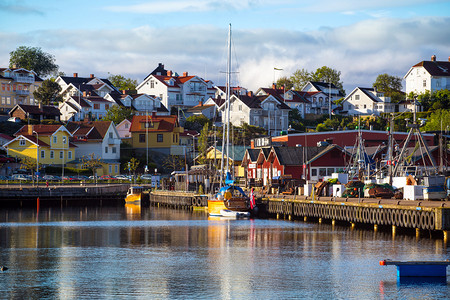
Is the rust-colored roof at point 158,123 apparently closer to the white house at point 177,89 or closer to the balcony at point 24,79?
the white house at point 177,89

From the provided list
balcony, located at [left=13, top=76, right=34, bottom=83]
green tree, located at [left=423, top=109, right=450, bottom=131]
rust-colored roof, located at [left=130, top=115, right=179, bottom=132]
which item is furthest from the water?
balcony, located at [left=13, top=76, right=34, bottom=83]

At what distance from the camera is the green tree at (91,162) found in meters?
113

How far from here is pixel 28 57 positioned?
178625mm

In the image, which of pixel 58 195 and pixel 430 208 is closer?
pixel 430 208

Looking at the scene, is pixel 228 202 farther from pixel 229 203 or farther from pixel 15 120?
pixel 15 120

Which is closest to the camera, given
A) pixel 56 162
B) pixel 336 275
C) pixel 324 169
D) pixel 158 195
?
pixel 336 275

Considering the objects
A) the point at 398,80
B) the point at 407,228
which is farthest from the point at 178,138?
the point at 407,228

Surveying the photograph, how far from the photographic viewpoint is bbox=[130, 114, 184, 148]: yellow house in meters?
126

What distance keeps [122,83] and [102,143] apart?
64.8 metres

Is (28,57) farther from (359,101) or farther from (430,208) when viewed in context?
(430,208)

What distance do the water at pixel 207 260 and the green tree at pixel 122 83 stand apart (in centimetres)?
11482

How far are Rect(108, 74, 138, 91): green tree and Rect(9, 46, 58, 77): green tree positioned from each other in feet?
49.6

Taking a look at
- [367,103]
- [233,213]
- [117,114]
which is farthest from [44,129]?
[367,103]

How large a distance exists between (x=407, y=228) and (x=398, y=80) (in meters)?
122
